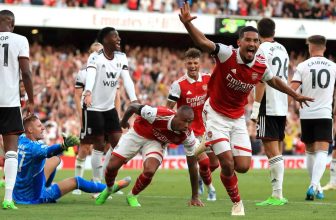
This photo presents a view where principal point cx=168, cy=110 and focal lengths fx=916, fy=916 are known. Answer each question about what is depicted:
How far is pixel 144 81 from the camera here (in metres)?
35.2

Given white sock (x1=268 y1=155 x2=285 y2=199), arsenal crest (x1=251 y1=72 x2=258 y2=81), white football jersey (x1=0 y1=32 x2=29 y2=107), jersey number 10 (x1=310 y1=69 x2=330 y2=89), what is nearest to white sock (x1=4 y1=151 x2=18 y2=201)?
white football jersey (x1=0 y1=32 x2=29 y2=107)

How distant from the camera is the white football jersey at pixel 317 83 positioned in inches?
585

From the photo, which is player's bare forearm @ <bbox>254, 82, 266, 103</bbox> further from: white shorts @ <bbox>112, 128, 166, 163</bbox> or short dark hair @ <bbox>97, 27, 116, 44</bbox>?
short dark hair @ <bbox>97, 27, 116, 44</bbox>

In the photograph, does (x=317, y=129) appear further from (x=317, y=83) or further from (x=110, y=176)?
(x=110, y=176)

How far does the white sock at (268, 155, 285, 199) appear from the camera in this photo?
13648 mm

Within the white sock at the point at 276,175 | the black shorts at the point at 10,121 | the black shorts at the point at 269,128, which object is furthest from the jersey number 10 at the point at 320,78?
the black shorts at the point at 10,121

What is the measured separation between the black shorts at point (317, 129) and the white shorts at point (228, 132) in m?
3.12

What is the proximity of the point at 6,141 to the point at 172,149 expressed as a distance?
1910 centimetres

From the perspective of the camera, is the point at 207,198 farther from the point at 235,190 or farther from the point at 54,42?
the point at 54,42

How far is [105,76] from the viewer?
1538 cm

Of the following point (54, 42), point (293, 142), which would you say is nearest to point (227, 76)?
point (293, 142)

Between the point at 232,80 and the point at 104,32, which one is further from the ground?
the point at 104,32

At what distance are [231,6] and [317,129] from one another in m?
24.2

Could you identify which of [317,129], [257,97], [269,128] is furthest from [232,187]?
[317,129]
